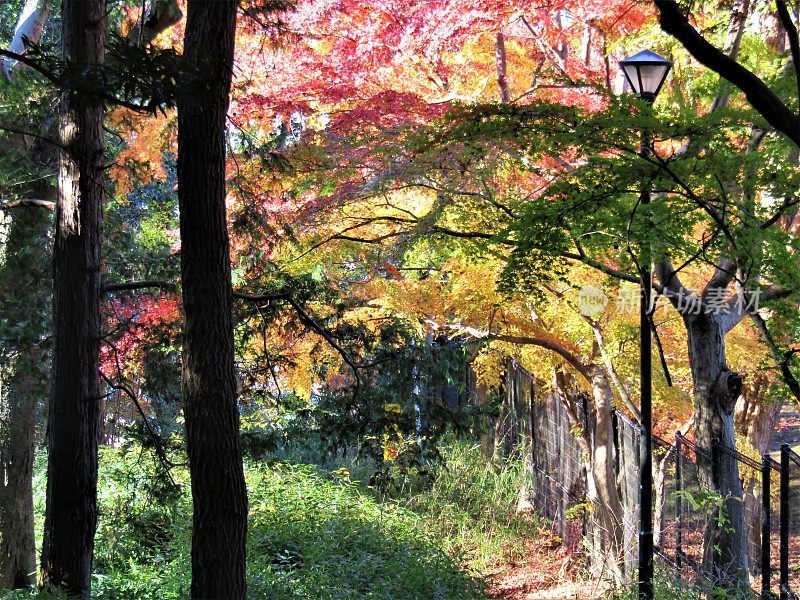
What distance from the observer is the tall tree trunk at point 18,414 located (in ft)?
30.2

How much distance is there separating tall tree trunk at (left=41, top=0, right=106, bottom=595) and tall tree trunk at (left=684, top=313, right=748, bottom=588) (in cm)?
517

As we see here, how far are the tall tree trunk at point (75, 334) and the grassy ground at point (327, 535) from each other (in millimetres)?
477

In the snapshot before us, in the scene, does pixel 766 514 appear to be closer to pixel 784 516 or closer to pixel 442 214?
pixel 784 516

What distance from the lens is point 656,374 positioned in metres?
11.2

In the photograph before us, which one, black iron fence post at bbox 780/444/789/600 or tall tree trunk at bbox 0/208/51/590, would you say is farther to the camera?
tall tree trunk at bbox 0/208/51/590

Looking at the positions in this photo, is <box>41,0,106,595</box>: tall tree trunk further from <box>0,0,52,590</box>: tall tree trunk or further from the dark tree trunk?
<box>0,0,52,590</box>: tall tree trunk

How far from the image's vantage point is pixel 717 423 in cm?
796

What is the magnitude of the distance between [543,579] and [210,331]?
6.96m

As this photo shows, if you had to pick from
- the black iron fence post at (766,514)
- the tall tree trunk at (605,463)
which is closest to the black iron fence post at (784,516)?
the black iron fence post at (766,514)

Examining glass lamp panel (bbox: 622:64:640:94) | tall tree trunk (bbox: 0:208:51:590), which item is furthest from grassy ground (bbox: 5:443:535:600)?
glass lamp panel (bbox: 622:64:640:94)

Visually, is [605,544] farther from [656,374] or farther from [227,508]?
[227,508]

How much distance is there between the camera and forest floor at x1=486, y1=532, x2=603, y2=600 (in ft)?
32.4

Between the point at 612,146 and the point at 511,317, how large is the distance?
15.9ft

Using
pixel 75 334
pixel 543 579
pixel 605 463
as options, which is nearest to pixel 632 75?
pixel 75 334
